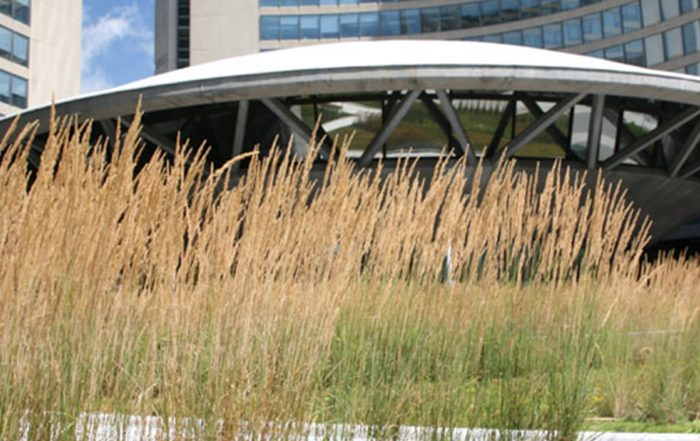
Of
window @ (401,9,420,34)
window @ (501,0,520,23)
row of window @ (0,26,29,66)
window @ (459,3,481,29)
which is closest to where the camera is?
row of window @ (0,26,29,66)

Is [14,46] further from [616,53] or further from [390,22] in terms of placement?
[616,53]

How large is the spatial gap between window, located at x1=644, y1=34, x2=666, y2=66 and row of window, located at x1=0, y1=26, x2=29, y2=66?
3326cm

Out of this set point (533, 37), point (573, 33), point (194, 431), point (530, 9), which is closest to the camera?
point (194, 431)

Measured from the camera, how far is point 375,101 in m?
17.1

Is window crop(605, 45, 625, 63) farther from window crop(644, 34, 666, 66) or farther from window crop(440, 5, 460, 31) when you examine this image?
window crop(440, 5, 460, 31)

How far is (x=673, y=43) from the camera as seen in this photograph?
1491 inches

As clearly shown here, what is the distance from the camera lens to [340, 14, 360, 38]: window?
4356 cm

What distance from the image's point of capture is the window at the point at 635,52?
3903 cm

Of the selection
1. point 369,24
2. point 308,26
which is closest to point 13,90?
point 308,26

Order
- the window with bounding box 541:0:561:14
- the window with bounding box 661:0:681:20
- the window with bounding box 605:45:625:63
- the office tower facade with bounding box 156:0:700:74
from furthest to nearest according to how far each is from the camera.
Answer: the window with bounding box 541:0:561:14 → the office tower facade with bounding box 156:0:700:74 → the window with bounding box 605:45:625:63 → the window with bounding box 661:0:681:20

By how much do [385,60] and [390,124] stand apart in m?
1.49

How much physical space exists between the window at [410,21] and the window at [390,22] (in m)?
0.30

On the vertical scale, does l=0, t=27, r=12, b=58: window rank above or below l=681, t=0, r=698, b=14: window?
below

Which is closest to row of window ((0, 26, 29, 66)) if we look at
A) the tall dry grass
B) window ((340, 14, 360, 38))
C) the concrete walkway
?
window ((340, 14, 360, 38))
